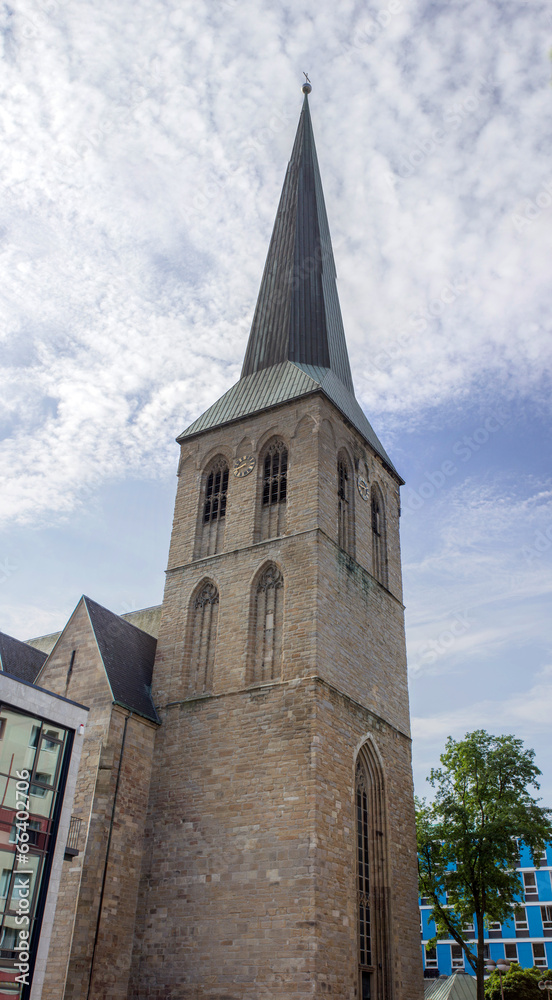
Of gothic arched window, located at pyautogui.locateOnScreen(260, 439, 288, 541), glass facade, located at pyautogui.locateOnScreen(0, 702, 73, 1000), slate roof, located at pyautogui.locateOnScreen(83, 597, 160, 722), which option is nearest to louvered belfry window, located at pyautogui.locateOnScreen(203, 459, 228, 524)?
gothic arched window, located at pyautogui.locateOnScreen(260, 439, 288, 541)

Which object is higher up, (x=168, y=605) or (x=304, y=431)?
(x=304, y=431)

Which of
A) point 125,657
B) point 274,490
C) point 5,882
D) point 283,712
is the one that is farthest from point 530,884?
point 5,882

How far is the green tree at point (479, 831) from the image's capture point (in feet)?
74.5

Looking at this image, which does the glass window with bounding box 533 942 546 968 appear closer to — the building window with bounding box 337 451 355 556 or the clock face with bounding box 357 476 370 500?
the clock face with bounding box 357 476 370 500

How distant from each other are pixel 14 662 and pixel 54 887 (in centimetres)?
1044

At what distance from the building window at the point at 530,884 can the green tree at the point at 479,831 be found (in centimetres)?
2559

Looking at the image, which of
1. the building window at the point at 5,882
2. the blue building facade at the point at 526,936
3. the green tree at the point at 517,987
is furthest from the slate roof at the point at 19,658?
the blue building facade at the point at 526,936

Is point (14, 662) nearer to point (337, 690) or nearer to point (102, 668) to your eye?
point (102, 668)

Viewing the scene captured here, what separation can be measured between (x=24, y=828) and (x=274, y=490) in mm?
12066

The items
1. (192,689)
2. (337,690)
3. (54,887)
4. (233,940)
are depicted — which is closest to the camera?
(54,887)

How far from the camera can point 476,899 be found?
75.7ft

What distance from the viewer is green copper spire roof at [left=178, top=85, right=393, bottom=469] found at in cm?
2613

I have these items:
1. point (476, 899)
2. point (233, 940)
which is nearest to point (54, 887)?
point (233, 940)

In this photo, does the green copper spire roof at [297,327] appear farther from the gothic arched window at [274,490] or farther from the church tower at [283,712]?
the gothic arched window at [274,490]
